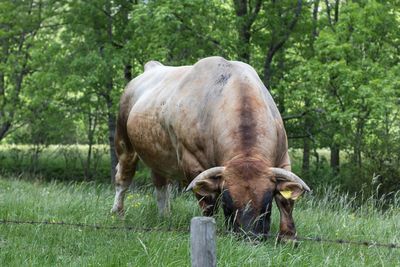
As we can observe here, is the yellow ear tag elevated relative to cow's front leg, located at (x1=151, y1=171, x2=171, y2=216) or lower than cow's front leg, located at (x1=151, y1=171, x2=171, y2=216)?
elevated

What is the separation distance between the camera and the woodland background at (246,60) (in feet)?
47.1

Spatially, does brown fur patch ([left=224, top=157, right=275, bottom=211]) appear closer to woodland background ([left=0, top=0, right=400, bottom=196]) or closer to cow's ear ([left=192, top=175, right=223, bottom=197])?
cow's ear ([left=192, top=175, right=223, bottom=197])

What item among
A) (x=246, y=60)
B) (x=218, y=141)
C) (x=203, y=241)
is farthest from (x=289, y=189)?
(x=246, y=60)

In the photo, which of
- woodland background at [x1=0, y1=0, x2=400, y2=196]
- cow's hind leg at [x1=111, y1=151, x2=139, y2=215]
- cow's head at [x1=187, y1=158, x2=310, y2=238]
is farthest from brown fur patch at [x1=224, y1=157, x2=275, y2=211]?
woodland background at [x1=0, y1=0, x2=400, y2=196]

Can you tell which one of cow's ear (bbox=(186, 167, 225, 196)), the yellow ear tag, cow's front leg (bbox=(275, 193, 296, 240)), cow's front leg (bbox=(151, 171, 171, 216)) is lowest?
cow's front leg (bbox=(151, 171, 171, 216))

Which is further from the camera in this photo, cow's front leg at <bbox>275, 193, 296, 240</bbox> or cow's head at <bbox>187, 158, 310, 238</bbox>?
cow's front leg at <bbox>275, 193, 296, 240</bbox>

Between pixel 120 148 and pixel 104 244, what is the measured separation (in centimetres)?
395

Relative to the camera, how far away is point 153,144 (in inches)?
316

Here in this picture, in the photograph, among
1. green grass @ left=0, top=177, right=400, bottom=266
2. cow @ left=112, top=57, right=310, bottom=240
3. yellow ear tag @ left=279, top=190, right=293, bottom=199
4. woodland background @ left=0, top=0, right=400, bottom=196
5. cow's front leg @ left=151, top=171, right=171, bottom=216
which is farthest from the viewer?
woodland background @ left=0, top=0, right=400, bottom=196

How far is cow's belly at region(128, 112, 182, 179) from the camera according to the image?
7.75 metres

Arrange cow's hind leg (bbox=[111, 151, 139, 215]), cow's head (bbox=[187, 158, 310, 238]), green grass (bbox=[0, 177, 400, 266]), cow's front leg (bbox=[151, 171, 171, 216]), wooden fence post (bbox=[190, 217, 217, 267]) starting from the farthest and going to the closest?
cow's hind leg (bbox=[111, 151, 139, 215]), cow's front leg (bbox=[151, 171, 171, 216]), cow's head (bbox=[187, 158, 310, 238]), green grass (bbox=[0, 177, 400, 266]), wooden fence post (bbox=[190, 217, 217, 267])

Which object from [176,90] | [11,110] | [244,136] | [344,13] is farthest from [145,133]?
[11,110]

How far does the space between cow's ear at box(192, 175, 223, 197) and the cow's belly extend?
6.13 ft

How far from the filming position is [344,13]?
15.0 m
